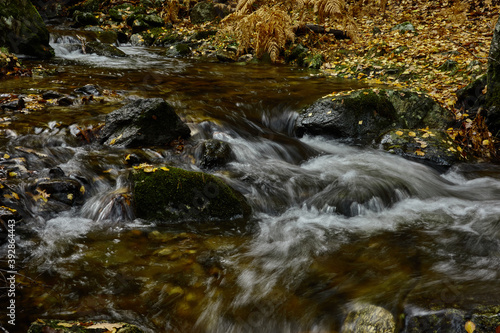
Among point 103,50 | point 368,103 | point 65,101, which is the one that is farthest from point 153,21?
point 368,103

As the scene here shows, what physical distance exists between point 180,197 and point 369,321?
2472mm

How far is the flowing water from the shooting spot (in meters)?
2.81

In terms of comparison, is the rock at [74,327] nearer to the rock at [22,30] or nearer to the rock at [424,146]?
the rock at [424,146]

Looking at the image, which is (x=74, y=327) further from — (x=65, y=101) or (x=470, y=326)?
(x=65, y=101)

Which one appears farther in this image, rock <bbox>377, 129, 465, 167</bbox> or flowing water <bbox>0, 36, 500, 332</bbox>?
rock <bbox>377, 129, 465, 167</bbox>

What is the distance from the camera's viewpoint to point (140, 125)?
18.0ft

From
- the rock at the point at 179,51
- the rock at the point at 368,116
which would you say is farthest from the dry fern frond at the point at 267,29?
the rock at the point at 368,116

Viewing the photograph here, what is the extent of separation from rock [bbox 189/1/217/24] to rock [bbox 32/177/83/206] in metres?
14.1

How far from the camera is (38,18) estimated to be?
10281 mm

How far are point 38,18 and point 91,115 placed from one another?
20.5ft

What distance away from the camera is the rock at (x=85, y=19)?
16594mm

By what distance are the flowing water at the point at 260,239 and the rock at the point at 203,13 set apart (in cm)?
1095

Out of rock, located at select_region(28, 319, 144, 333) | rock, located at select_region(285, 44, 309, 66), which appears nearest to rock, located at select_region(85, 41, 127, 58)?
rock, located at select_region(285, 44, 309, 66)

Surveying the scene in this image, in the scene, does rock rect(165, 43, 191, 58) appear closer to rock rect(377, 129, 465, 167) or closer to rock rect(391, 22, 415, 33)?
rock rect(391, 22, 415, 33)
